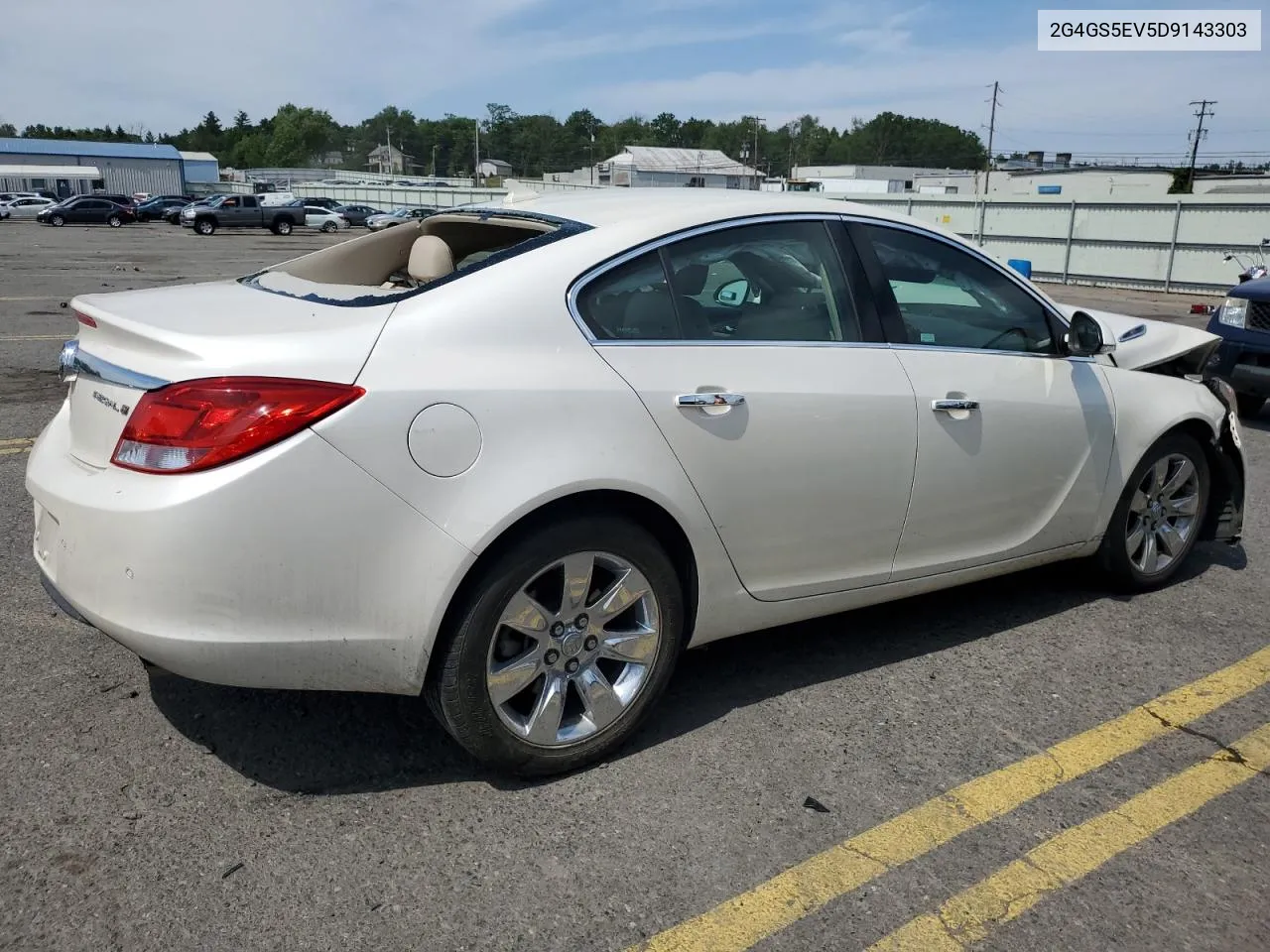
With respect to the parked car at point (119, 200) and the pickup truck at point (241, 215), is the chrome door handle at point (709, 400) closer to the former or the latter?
the pickup truck at point (241, 215)

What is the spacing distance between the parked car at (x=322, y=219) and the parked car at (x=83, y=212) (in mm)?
8341

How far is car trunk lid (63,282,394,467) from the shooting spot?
2.51 meters

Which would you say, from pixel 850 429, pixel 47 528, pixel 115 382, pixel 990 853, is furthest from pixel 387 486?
pixel 990 853

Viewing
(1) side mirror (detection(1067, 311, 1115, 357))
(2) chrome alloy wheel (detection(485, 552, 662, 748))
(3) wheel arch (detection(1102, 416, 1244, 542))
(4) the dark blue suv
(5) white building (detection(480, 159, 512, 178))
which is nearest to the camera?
(2) chrome alloy wheel (detection(485, 552, 662, 748))

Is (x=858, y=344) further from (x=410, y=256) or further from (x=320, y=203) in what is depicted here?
(x=320, y=203)

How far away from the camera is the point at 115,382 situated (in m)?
2.67

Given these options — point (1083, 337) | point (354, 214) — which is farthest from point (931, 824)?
point (354, 214)

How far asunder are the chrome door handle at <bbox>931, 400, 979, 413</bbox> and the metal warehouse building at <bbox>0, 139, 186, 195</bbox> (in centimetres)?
8496

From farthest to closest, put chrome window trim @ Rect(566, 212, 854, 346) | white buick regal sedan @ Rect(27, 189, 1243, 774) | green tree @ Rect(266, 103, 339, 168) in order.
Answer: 1. green tree @ Rect(266, 103, 339, 168)
2. chrome window trim @ Rect(566, 212, 854, 346)
3. white buick regal sedan @ Rect(27, 189, 1243, 774)

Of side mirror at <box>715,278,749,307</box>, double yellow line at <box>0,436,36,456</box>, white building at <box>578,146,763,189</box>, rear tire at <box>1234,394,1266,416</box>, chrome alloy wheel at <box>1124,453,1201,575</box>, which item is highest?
white building at <box>578,146,763,189</box>

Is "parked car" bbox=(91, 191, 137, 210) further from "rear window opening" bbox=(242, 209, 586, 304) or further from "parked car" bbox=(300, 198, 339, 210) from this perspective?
"rear window opening" bbox=(242, 209, 586, 304)

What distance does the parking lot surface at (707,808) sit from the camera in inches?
93.0

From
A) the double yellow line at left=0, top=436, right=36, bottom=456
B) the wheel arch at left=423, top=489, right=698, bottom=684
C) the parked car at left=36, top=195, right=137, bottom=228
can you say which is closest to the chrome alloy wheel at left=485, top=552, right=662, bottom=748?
the wheel arch at left=423, top=489, right=698, bottom=684

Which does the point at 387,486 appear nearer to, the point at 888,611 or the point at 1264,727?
the point at 888,611
